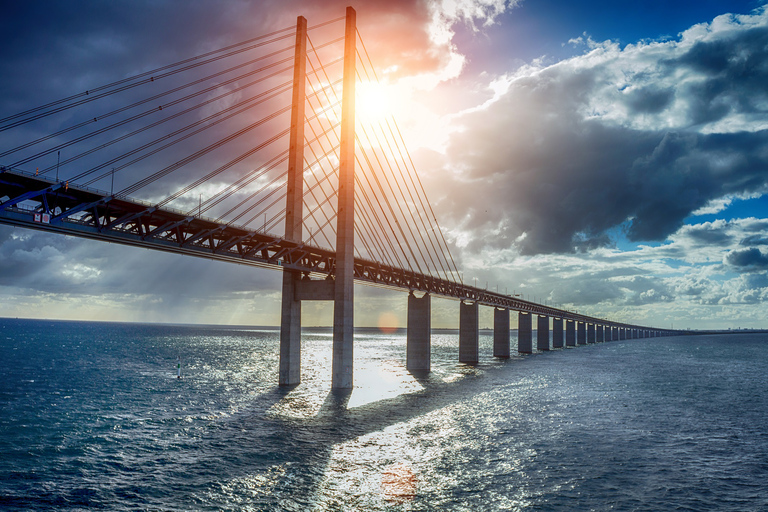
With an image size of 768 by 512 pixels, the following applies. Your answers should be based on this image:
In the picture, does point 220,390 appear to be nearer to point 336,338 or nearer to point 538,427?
point 336,338

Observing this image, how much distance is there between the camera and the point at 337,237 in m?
48.2

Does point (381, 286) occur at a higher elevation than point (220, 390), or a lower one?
higher

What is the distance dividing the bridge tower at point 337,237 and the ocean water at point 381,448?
12.8 ft

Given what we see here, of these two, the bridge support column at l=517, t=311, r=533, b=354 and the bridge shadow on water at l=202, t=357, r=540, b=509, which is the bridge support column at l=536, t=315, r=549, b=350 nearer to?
the bridge support column at l=517, t=311, r=533, b=354

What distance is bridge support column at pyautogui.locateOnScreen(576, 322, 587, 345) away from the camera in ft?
594

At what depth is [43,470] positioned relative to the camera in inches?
906

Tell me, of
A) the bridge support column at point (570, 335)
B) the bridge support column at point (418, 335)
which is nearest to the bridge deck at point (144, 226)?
the bridge support column at point (418, 335)

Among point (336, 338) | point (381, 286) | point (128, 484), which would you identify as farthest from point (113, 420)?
point (381, 286)

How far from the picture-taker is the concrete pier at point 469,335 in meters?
86.0

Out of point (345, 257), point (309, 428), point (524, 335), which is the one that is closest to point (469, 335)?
point (524, 335)

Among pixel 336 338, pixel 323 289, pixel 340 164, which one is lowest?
pixel 336 338

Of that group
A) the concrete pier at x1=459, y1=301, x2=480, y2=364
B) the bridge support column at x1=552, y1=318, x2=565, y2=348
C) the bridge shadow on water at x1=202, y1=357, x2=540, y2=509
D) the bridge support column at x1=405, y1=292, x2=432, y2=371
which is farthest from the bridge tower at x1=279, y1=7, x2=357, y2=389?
the bridge support column at x1=552, y1=318, x2=565, y2=348

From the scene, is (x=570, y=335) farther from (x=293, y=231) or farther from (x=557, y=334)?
(x=293, y=231)

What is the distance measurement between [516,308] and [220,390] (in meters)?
88.1
